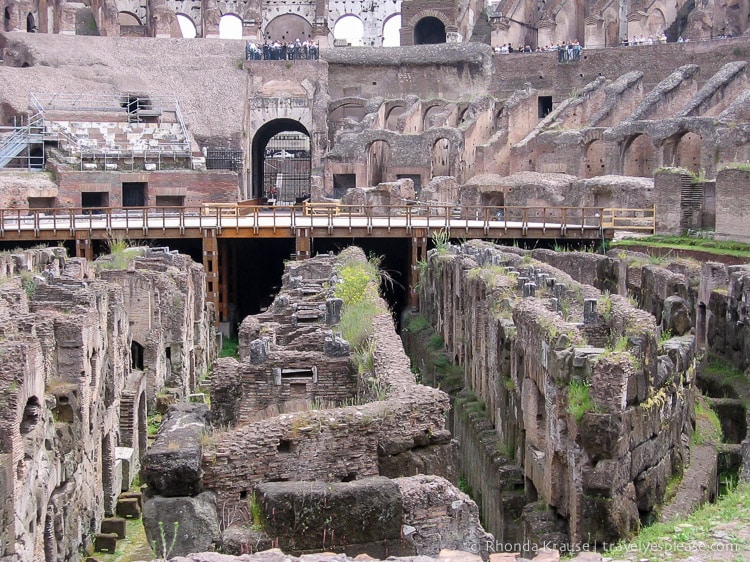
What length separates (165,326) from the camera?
21.5 metres

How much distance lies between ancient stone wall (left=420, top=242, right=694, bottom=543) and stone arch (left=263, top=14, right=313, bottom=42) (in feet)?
162

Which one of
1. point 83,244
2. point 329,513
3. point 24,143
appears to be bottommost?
point 329,513

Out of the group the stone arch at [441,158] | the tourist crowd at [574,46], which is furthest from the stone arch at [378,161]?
the tourist crowd at [574,46]

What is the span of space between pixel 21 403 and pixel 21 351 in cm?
60

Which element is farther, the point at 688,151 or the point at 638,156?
the point at 638,156

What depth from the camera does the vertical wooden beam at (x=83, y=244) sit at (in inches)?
1206

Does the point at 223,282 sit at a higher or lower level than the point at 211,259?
lower

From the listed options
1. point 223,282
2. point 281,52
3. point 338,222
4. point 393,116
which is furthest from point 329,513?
point 393,116

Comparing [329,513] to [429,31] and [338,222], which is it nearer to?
[338,222]

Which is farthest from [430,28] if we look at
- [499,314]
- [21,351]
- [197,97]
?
[21,351]

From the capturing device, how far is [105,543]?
1360cm

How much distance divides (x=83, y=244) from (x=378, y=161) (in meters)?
20.0

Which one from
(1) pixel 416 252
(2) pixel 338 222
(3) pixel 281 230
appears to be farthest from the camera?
(2) pixel 338 222

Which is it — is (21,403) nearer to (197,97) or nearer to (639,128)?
(639,128)
